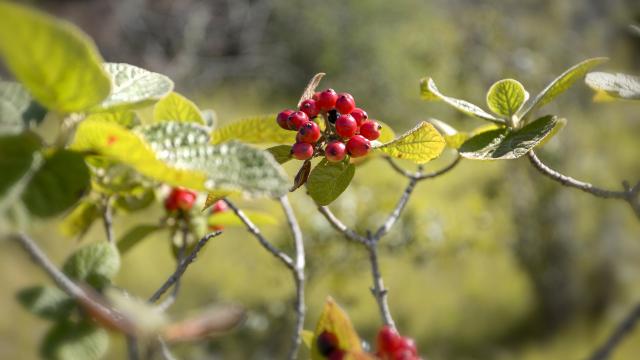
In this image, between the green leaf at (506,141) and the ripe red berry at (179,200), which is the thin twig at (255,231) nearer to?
the ripe red berry at (179,200)

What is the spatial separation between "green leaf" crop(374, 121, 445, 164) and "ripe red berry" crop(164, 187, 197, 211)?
1.12 ft

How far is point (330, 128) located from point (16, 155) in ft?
0.98

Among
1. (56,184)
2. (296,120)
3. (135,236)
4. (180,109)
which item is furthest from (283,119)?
(135,236)

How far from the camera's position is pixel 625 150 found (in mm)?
4191

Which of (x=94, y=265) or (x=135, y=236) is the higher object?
(x=94, y=265)

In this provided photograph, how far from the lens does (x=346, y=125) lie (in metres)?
0.59

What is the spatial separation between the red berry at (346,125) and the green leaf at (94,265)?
0.23m

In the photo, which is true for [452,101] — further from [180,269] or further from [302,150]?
[180,269]

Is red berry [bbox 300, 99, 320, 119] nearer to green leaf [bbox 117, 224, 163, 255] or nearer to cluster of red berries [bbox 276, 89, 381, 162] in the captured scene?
cluster of red berries [bbox 276, 89, 381, 162]

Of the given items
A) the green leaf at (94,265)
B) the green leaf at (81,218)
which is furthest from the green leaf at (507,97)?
the green leaf at (81,218)

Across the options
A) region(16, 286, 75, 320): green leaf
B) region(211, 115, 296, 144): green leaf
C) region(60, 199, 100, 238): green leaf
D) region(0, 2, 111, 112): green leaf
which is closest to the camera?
region(0, 2, 111, 112): green leaf

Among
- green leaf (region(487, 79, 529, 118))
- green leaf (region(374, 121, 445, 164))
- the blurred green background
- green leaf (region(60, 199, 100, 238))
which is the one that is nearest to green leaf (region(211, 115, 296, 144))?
green leaf (region(374, 121, 445, 164))

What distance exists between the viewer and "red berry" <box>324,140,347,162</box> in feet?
1.90

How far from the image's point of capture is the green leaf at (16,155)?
40 centimetres
